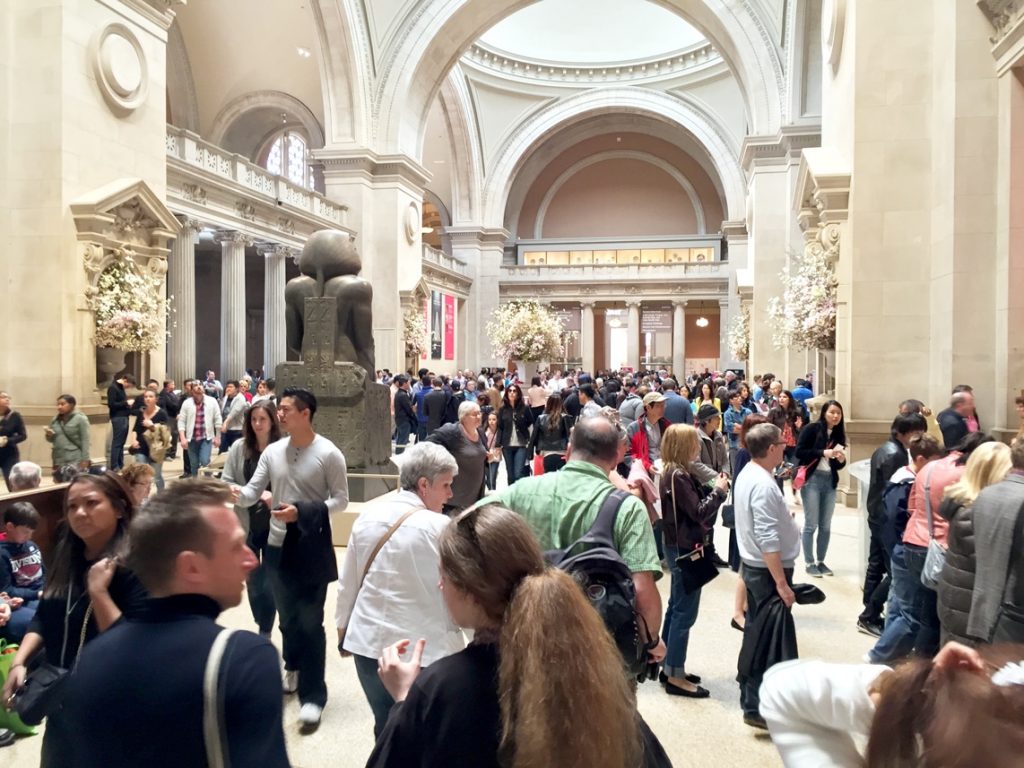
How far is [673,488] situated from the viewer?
4.74m

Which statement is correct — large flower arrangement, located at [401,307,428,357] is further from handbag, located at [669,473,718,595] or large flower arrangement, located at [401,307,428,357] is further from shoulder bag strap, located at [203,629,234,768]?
Answer: shoulder bag strap, located at [203,629,234,768]

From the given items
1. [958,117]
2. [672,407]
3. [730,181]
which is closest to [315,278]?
[672,407]

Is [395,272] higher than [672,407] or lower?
higher

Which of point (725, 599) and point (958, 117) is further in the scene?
point (958, 117)

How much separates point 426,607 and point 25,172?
38.0 ft

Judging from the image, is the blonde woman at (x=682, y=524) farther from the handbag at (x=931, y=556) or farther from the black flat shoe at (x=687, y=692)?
the handbag at (x=931, y=556)

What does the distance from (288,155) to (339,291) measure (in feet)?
78.7

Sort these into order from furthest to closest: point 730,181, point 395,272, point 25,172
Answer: point 730,181 → point 395,272 → point 25,172

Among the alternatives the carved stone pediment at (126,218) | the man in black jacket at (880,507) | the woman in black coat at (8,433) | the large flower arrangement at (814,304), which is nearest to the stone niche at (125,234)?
the carved stone pediment at (126,218)

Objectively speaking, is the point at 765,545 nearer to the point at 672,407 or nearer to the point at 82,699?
the point at 82,699

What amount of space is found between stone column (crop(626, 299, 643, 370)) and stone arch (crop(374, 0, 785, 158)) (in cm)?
1598

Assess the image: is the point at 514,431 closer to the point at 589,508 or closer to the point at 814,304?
the point at 814,304

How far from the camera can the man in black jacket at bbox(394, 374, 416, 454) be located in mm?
15164

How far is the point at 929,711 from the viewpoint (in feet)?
3.93
